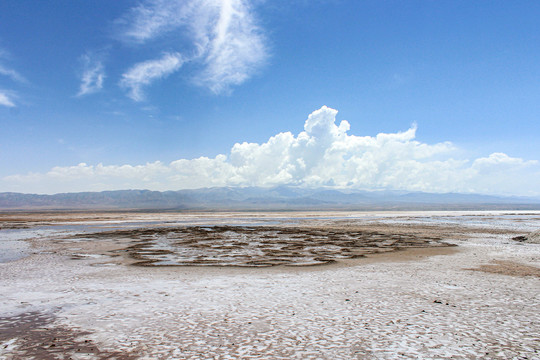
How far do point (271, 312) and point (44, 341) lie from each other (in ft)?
17.8

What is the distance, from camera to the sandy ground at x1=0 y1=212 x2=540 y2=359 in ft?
23.8

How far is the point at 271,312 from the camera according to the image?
9.77 metres

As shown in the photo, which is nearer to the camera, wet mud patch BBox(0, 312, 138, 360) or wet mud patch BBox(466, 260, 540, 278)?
wet mud patch BBox(0, 312, 138, 360)

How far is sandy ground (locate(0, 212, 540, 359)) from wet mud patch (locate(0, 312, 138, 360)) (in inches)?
0.9

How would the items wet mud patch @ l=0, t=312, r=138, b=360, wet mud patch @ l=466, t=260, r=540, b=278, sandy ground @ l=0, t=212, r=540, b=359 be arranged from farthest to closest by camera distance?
wet mud patch @ l=466, t=260, r=540, b=278 < sandy ground @ l=0, t=212, r=540, b=359 < wet mud patch @ l=0, t=312, r=138, b=360

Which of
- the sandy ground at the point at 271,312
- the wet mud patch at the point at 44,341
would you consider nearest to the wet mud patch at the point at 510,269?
the sandy ground at the point at 271,312

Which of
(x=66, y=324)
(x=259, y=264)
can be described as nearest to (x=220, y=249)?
(x=259, y=264)

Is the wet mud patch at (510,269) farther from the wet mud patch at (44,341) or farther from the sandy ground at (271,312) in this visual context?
the wet mud patch at (44,341)

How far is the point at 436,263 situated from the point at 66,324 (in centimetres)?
1707

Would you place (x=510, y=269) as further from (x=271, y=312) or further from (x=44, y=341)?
(x=44, y=341)

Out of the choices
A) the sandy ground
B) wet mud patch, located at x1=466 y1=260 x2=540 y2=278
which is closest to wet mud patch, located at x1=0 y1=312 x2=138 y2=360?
the sandy ground

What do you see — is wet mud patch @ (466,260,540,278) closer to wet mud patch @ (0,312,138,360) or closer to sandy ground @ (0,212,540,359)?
sandy ground @ (0,212,540,359)

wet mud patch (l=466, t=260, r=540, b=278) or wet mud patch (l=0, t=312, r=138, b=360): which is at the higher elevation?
wet mud patch (l=0, t=312, r=138, b=360)

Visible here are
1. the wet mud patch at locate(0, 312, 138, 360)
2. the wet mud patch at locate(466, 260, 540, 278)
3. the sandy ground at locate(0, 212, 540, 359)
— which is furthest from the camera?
the wet mud patch at locate(466, 260, 540, 278)
